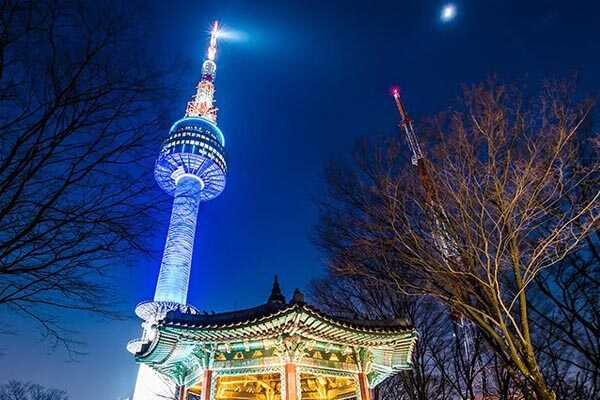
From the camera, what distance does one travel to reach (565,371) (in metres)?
16.9

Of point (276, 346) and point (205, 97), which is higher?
point (205, 97)

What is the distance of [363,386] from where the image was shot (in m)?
11.0

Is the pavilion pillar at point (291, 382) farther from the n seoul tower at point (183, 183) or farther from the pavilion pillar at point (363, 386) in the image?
the n seoul tower at point (183, 183)

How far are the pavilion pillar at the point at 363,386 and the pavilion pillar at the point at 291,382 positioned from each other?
2.44 metres

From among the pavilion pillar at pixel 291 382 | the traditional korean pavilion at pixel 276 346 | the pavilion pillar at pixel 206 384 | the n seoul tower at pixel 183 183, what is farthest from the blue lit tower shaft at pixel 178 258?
the pavilion pillar at pixel 291 382

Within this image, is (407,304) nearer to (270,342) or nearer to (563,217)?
(270,342)

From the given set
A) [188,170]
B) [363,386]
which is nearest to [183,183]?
[188,170]

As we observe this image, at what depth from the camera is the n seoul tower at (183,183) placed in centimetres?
3853

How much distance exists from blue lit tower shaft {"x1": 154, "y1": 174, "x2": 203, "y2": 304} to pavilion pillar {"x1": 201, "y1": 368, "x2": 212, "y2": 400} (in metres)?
30.4

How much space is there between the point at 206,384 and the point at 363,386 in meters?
4.79

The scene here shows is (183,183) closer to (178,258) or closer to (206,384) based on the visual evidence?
(178,258)

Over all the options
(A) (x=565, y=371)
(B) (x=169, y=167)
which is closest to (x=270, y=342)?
(A) (x=565, y=371)

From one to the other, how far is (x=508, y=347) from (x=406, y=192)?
409 cm

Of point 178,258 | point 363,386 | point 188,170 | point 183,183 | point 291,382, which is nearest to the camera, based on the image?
point 291,382
